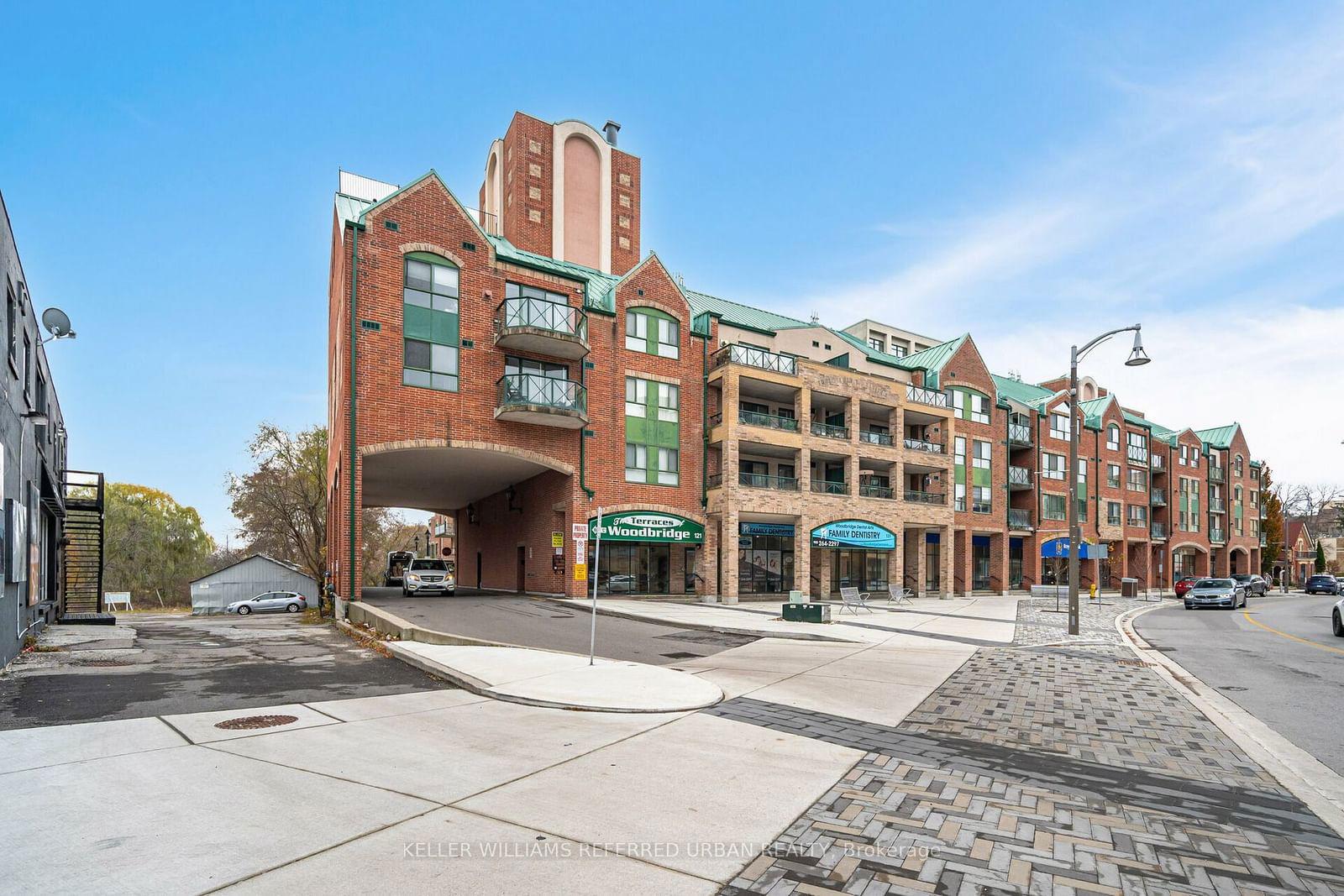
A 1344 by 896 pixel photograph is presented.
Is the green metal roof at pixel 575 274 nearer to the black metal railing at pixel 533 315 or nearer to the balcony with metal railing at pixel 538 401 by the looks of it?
the black metal railing at pixel 533 315

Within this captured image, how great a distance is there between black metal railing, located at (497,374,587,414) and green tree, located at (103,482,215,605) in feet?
180

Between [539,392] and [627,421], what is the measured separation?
485 centimetres

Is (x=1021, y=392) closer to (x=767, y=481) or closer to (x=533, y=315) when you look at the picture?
(x=767, y=481)

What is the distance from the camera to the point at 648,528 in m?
29.5

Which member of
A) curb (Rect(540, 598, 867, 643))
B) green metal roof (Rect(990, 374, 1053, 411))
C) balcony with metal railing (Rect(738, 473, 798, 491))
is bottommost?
curb (Rect(540, 598, 867, 643))

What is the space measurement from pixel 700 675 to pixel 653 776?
218 inches

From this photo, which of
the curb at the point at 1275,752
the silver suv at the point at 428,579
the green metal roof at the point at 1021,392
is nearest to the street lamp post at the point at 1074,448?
the curb at the point at 1275,752

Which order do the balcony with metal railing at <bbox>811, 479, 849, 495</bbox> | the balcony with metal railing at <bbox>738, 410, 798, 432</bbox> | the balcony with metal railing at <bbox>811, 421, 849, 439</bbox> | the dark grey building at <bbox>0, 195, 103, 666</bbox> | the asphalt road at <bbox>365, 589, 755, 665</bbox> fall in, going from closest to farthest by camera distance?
the dark grey building at <bbox>0, 195, 103, 666</bbox> < the asphalt road at <bbox>365, 589, 755, 665</bbox> < the balcony with metal railing at <bbox>738, 410, 798, 432</bbox> < the balcony with metal railing at <bbox>811, 479, 849, 495</bbox> < the balcony with metal railing at <bbox>811, 421, 849, 439</bbox>

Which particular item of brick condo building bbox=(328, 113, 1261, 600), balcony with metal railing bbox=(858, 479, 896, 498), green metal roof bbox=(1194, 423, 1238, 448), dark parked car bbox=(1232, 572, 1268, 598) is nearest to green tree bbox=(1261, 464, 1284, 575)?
green metal roof bbox=(1194, 423, 1238, 448)

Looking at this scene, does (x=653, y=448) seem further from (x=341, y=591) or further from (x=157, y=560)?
(x=157, y=560)

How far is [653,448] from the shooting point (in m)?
30.0

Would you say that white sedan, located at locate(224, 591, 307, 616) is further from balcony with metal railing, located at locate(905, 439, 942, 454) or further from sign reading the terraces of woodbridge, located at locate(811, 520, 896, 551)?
balcony with metal railing, located at locate(905, 439, 942, 454)

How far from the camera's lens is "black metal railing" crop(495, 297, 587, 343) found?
2569 cm

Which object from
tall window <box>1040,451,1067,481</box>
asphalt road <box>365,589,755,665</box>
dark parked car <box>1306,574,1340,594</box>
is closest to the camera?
asphalt road <box>365,589,755,665</box>
